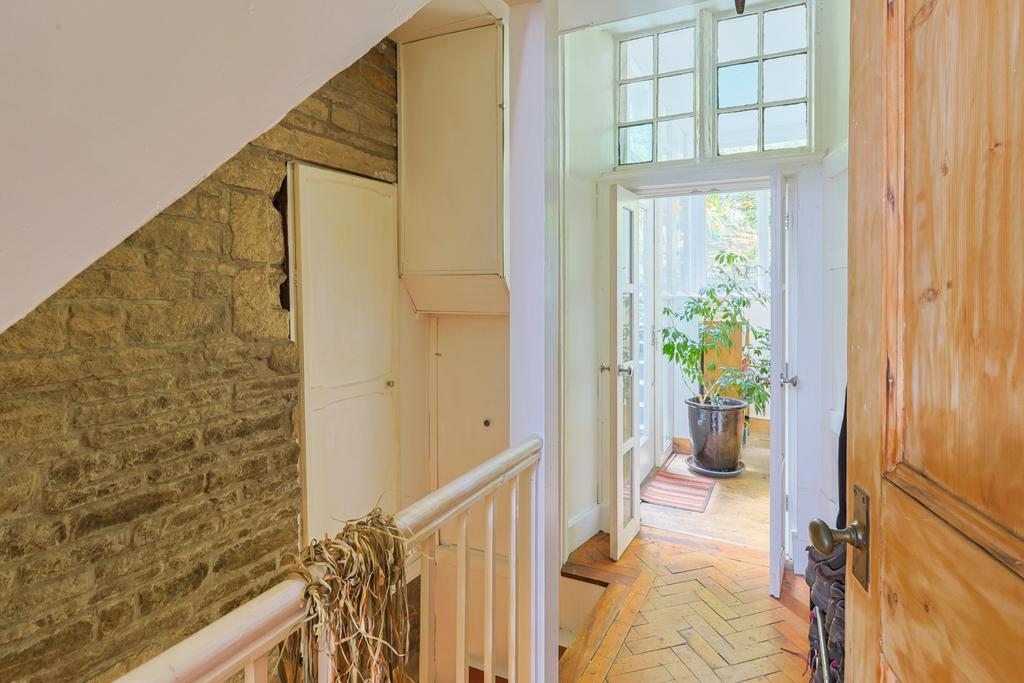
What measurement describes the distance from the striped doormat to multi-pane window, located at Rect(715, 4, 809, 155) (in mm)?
2273

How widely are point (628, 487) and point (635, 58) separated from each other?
2509 mm

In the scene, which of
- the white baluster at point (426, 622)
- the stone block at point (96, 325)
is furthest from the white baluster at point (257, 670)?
the stone block at point (96, 325)

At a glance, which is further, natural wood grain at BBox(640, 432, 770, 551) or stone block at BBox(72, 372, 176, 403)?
natural wood grain at BBox(640, 432, 770, 551)

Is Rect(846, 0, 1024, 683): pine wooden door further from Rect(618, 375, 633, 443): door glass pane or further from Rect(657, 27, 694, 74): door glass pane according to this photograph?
Rect(657, 27, 694, 74): door glass pane

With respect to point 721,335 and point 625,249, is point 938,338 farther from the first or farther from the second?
point 721,335

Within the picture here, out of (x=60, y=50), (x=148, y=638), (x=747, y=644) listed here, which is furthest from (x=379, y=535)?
(x=747, y=644)

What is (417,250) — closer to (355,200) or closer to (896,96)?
(355,200)

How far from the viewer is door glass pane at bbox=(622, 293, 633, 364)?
9.96ft

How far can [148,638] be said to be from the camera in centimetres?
167

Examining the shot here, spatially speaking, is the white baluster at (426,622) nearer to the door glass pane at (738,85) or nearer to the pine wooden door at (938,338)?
the pine wooden door at (938,338)

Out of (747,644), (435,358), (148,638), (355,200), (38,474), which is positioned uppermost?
(355,200)

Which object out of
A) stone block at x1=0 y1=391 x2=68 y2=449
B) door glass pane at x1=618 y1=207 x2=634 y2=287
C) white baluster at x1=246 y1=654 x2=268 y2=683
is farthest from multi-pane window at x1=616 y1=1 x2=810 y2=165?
white baluster at x1=246 y1=654 x2=268 y2=683

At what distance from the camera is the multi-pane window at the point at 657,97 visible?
2.99m

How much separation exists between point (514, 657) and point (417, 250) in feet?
5.74
